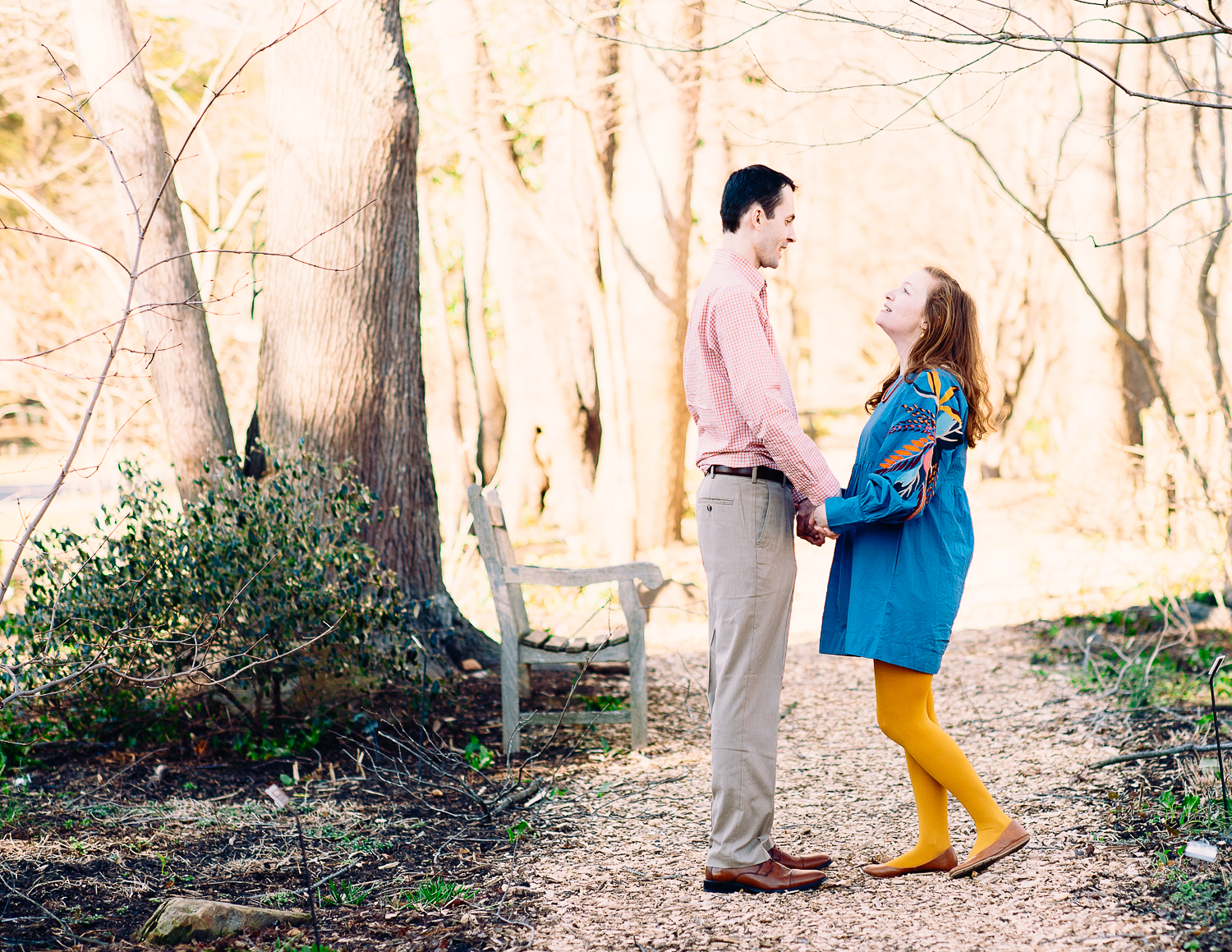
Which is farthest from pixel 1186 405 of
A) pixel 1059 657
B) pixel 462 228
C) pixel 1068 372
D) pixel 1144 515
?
pixel 462 228

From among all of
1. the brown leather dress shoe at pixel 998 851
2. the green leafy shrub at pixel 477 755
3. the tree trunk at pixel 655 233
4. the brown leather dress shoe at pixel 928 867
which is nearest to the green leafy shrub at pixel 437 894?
the green leafy shrub at pixel 477 755

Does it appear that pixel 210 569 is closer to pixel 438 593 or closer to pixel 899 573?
pixel 438 593

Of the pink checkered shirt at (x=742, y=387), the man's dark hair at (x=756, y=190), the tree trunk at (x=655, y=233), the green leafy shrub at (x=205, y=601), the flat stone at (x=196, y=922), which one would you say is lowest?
the flat stone at (x=196, y=922)

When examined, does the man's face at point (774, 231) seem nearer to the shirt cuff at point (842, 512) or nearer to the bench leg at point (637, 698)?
the shirt cuff at point (842, 512)

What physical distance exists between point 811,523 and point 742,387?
446mm

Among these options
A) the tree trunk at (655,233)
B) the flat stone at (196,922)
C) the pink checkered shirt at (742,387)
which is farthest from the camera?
the tree trunk at (655,233)

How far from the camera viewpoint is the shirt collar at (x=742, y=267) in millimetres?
3141

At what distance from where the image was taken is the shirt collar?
3.14 metres

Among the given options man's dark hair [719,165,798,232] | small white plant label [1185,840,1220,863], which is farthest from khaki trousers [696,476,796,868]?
small white plant label [1185,840,1220,863]

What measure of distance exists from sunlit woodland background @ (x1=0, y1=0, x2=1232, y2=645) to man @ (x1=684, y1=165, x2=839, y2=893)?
257 centimetres

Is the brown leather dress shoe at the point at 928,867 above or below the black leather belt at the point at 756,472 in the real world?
below

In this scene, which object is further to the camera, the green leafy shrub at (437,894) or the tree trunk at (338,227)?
the tree trunk at (338,227)

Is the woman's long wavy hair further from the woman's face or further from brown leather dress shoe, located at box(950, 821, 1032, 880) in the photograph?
brown leather dress shoe, located at box(950, 821, 1032, 880)

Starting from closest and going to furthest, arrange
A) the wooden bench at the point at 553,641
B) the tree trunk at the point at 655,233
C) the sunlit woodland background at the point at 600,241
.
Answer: the wooden bench at the point at 553,641, the sunlit woodland background at the point at 600,241, the tree trunk at the point at 655,233
